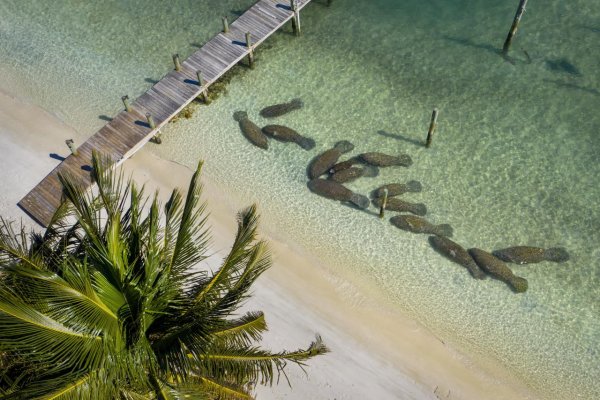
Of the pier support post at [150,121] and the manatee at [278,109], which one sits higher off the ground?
the pier support post at [150,121]

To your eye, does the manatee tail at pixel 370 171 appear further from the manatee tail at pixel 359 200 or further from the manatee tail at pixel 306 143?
the manatee tail at pixel 306 143

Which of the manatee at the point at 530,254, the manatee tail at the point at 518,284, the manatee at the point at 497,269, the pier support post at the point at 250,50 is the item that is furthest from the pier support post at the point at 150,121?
the manatee tail at the point at 518,284

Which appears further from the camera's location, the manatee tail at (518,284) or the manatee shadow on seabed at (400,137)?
the manatee shadow on seabed at (400,137)

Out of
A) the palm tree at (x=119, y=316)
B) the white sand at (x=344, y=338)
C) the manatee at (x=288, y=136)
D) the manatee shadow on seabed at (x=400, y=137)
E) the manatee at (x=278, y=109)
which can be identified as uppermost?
the palm tree at (x=119, y=316)

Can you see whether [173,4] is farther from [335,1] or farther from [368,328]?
[368,328]

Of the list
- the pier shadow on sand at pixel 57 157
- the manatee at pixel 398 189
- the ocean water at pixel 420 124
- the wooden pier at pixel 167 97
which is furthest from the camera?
the pier shadow on sand at pixel 57 157

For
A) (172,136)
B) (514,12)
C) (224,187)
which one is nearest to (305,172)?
(224,187)

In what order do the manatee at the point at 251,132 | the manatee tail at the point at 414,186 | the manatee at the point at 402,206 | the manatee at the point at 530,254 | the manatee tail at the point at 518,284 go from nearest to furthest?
1. the manatee tail at the point at 518,284
2. the manatee at the point at 530,254
3. the manatee at the point at 402,206
4. the manatee tail at the point at 414,186
5. the manatee at the point at 251,132

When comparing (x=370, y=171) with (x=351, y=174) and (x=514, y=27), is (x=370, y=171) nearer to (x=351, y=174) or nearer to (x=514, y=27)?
(x=351, y=174)
